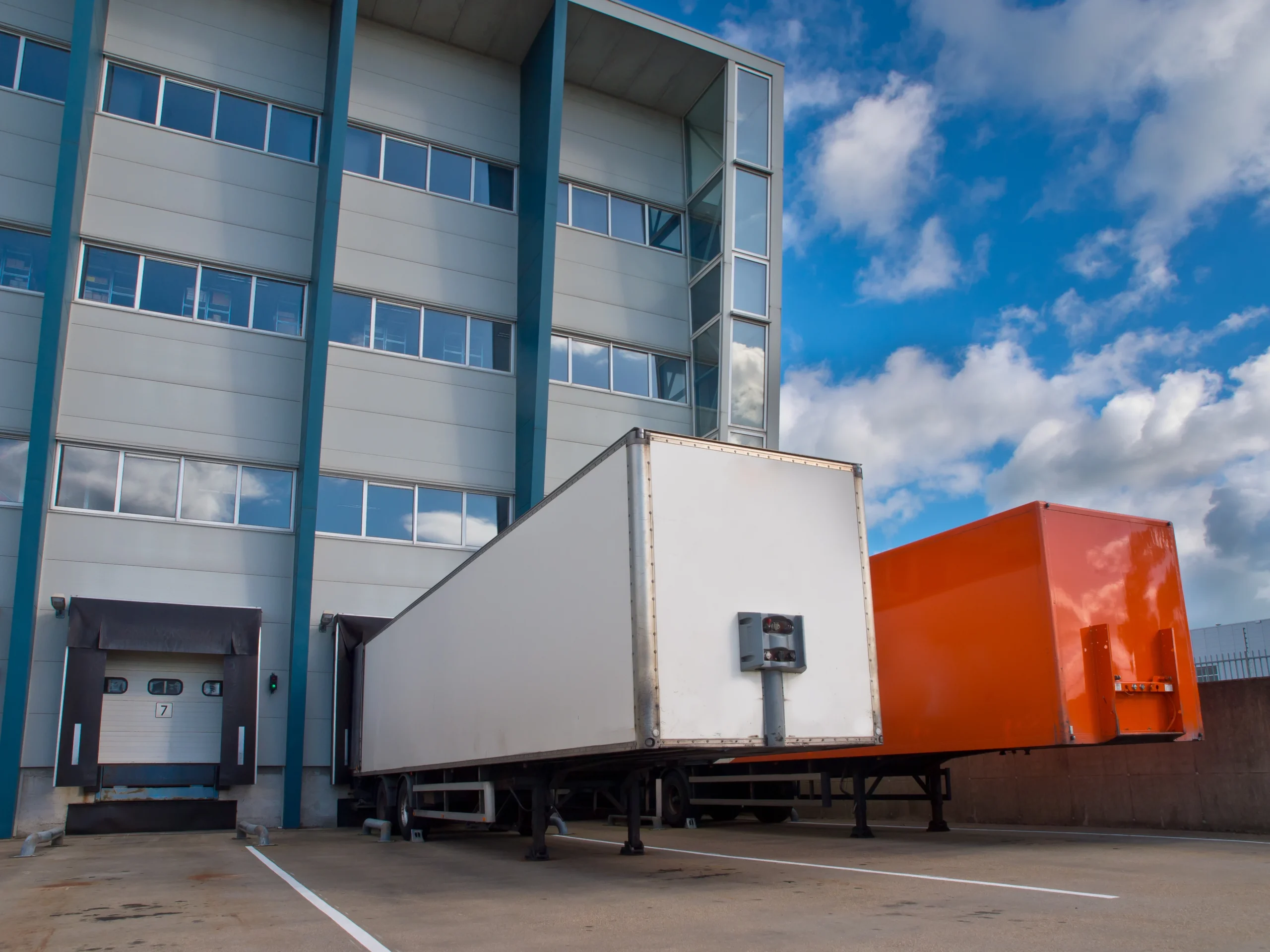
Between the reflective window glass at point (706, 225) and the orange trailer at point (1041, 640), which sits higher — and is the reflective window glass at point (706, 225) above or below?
above

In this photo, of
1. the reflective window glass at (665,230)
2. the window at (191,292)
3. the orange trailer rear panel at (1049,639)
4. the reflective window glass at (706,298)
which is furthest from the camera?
the reflective window glass at (665,230)

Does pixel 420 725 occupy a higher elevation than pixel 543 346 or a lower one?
lower

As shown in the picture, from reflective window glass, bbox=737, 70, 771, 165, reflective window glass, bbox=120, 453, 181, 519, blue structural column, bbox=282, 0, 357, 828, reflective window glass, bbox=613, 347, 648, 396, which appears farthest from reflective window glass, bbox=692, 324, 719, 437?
A: reflective window glass, bbox=120, 453, 181, 519

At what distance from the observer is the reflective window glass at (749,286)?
71.0ft

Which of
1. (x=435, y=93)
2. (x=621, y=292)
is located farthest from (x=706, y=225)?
(x=435, y=93)

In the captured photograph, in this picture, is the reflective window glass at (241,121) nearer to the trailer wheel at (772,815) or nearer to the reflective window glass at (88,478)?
the reflective window glass at (88,478)

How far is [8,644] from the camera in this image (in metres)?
15.8

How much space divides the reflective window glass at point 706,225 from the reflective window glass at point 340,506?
31.2 feet

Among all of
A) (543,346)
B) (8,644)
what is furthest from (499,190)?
(8,644)

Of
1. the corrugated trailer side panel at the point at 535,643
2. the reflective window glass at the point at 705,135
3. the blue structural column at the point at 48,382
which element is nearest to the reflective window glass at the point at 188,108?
the blue structural column at the point at 48,382

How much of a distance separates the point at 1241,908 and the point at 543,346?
1582 centimetres

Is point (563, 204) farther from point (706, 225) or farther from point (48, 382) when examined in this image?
point (48, 382)

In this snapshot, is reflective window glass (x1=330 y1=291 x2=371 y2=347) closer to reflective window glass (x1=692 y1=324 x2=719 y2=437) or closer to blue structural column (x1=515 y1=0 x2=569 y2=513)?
blue structural column (x1=515 y1=0 x2=569 y2=513)

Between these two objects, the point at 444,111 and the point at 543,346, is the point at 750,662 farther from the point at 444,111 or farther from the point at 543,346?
the point at 444,111
